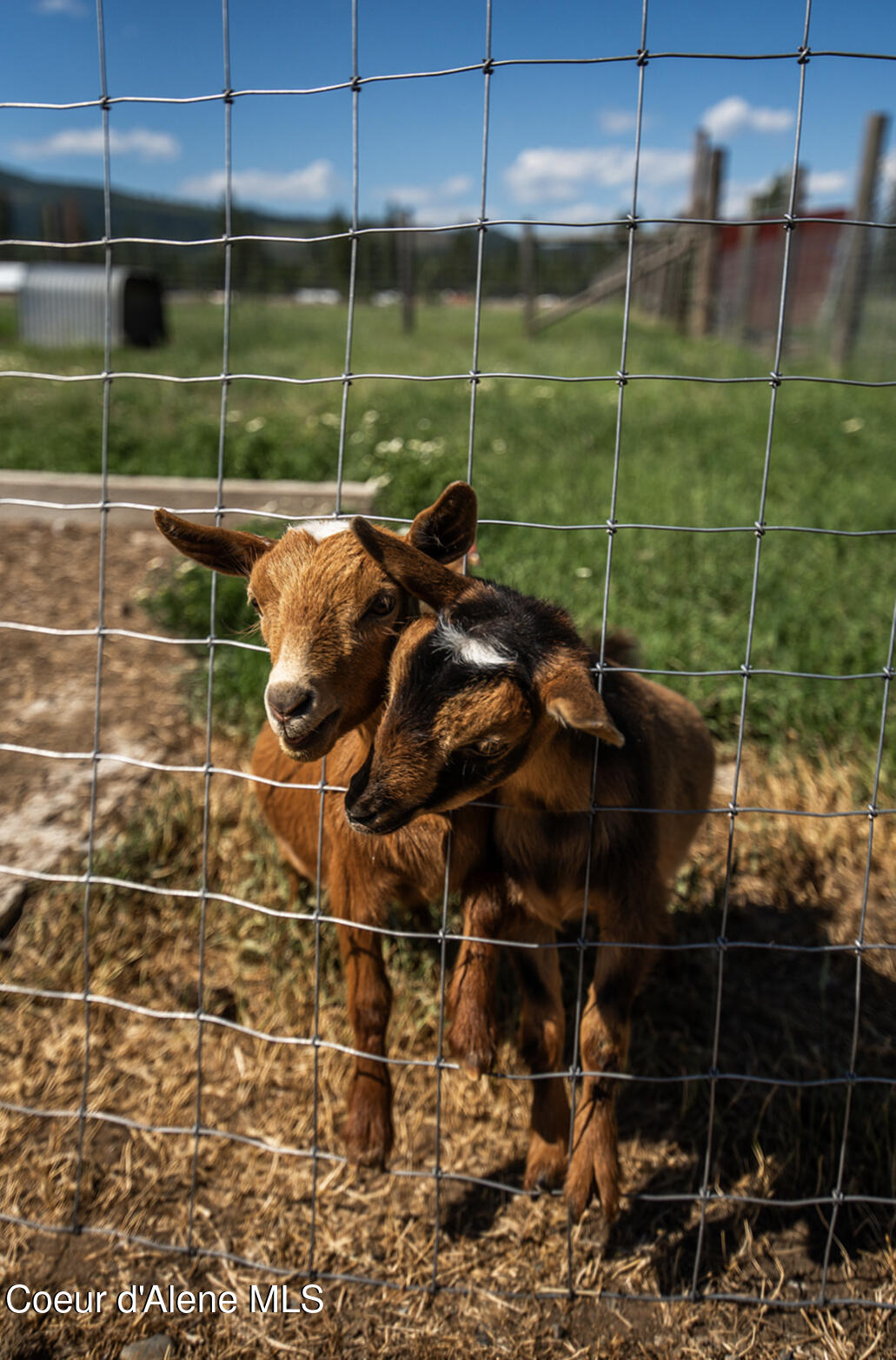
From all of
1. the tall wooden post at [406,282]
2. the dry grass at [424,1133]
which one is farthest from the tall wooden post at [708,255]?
the dry grass at [424,1133]

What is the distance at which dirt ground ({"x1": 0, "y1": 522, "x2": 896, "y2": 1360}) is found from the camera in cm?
235

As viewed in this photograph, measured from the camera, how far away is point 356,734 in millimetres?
2338

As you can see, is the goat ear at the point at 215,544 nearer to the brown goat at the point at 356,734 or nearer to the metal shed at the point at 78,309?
the brown goat at the point at 356,734

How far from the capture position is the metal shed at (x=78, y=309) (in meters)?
16.4

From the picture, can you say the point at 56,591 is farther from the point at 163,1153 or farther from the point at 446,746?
the point at 446,746

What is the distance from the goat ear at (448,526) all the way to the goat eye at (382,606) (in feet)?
0.37

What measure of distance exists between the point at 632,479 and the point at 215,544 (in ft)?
17.4

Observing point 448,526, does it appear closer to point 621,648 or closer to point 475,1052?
point 621,648

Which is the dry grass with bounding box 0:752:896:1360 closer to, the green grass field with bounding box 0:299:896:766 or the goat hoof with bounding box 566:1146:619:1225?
the goat hoof with bounding box 566:1146:619:1225

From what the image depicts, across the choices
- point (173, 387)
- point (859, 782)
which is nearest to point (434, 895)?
point (859, 782)

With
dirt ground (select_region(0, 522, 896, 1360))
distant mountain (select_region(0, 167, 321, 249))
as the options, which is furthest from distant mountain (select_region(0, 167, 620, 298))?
dirt ground (select_region(0, 522, 896, 1360))

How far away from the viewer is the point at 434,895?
2418mm

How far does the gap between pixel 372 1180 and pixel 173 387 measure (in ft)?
32.6

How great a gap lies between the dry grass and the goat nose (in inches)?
42.4
